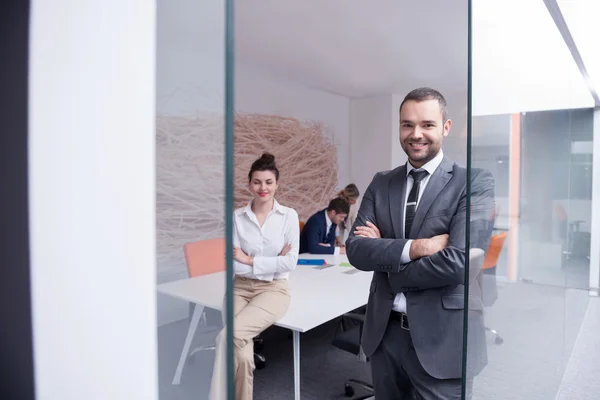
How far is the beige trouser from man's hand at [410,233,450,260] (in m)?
0.83

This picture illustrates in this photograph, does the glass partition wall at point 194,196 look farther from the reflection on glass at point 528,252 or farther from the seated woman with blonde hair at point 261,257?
the seated woman with blonde hair at point 261,257

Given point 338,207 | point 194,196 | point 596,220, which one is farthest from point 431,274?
point 596,220

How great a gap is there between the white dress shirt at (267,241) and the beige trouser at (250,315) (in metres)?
0.06

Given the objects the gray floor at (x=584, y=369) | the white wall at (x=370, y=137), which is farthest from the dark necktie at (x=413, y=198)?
the white wall at (x=370, y=137)

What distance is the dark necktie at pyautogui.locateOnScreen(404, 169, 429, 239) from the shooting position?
61.9 inches

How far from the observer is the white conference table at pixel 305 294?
28.4 inches

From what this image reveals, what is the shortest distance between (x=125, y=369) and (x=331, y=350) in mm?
3121

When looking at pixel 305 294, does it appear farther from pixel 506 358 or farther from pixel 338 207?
pixel 338 207

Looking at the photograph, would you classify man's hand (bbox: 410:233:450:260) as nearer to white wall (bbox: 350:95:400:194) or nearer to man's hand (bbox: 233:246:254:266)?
man's hand (bbox: 233:246:254:266)

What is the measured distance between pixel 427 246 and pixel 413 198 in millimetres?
186

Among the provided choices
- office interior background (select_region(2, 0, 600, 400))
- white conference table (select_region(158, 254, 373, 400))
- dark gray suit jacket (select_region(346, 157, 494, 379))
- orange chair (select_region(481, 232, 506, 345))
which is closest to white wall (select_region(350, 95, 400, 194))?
white conference table (select_region(158, 254, 373, 400))

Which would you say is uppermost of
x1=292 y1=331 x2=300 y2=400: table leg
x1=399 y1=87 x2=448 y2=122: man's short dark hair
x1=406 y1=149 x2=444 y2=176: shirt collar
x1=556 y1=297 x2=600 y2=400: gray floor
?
x1=399 y1=87 x2=448 y2=122: man's short dark hair

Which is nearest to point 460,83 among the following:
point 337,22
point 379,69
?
point 379,69

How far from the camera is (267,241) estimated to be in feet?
8.48
